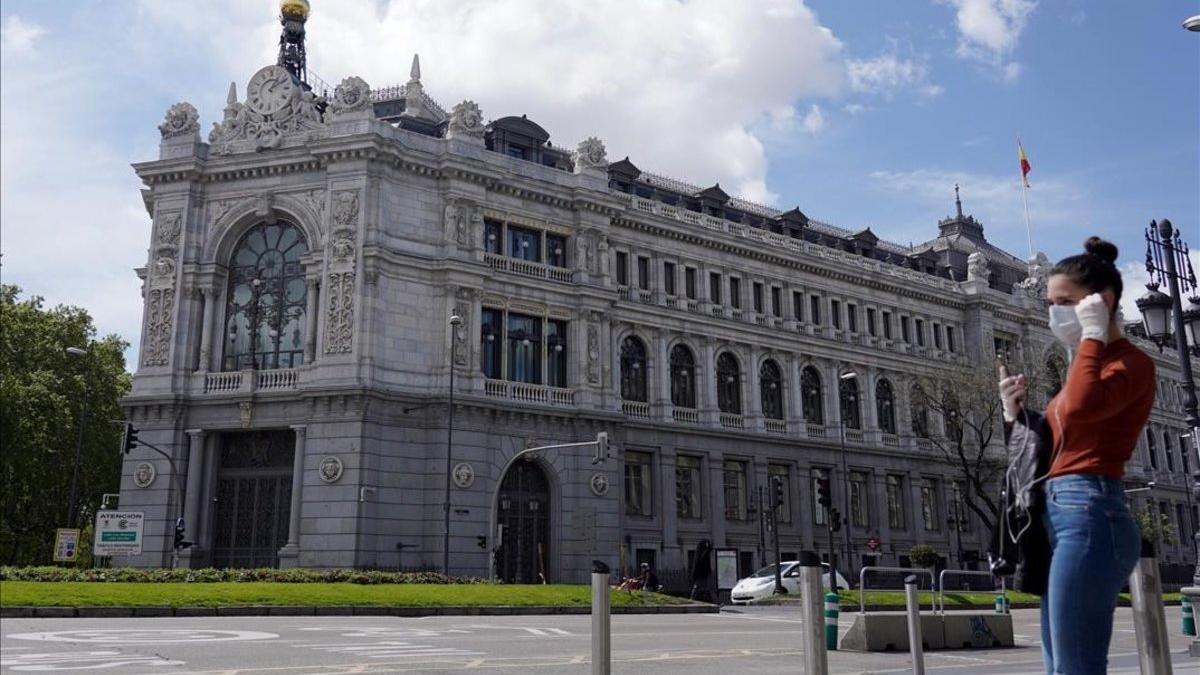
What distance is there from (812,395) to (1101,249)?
5109cm

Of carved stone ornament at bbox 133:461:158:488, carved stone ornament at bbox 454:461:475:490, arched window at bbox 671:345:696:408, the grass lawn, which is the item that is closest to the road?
the grass lawn

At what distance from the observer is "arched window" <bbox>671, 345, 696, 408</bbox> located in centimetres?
4988

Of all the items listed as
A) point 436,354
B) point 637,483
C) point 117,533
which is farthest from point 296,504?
point 637,483

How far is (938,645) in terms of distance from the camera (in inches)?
742

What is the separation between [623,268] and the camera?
49.0 metres

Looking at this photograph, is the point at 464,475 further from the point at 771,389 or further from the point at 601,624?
the point at 601,624

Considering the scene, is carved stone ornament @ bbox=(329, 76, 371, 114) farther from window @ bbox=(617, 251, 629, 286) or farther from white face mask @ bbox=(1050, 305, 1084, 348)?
white face mask @ bbox=(1050, 305, 1084, 348)

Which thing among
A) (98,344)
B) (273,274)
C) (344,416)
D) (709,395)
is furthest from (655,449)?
(98,344)

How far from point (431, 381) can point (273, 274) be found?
8.11 m

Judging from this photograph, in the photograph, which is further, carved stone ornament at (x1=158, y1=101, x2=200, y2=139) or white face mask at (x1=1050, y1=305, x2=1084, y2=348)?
carved stone ornament at (x1=158, y1=101, x2=200, y2=139)

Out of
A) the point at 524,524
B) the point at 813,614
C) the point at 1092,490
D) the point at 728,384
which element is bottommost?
the point at 813,614

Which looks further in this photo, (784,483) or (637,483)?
(784,483)

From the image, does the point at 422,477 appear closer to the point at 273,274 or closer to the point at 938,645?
the point at 273,274

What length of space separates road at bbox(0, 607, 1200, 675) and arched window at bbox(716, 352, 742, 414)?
29528 mm
